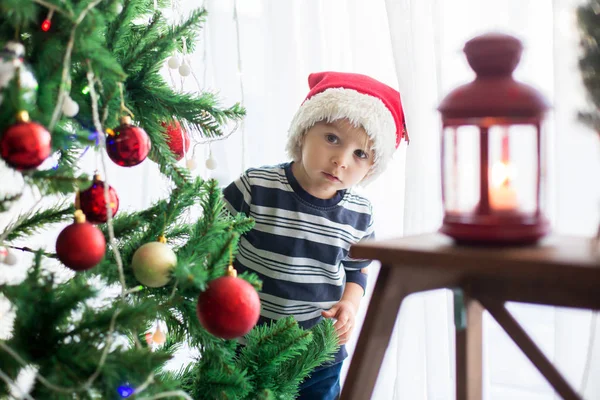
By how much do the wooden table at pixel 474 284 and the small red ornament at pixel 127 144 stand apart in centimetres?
33

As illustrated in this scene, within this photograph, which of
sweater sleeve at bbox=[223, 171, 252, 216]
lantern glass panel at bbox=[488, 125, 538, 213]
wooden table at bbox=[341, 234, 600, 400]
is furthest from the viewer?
sweater sleeve at bbox=[223, 171, 252, 216]

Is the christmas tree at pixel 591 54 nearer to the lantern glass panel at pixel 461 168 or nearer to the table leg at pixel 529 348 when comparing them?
the lantern glass panel at pixel 461 168

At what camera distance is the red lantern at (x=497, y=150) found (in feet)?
2.22

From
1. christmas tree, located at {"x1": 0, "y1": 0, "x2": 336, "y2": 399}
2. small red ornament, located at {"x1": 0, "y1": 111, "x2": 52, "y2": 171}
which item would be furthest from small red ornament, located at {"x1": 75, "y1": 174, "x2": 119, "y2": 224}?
small red ornament, located at {"x1": 0, "y1": 111, "x2": 52, "y2": 171}

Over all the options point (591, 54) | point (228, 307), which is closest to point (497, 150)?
point (591, 54)

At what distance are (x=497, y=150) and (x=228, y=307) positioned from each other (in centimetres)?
39

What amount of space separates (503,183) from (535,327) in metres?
0.73

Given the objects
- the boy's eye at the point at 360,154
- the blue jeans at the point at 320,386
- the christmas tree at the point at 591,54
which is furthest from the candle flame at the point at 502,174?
the blue jeans at the point at 320,386

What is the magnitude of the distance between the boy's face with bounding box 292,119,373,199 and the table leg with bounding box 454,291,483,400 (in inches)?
22.6

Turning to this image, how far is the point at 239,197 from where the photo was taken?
4.47 feet

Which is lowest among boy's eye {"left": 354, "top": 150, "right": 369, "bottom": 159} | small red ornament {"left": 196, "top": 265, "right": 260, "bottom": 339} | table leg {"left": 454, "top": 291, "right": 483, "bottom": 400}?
table leg {"left": 454, "top": 291, "right": 483, "bottom": 400}

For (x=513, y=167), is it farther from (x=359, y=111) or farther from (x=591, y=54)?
(x=359, y=111)

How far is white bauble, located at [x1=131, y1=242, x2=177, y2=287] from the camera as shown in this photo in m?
0.78

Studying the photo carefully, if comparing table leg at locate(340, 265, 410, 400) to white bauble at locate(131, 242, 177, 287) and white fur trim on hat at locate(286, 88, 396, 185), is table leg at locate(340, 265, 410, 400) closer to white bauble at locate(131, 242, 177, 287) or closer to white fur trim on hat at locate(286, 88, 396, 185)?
white bauble at locate(131, 242, 177, 287)
